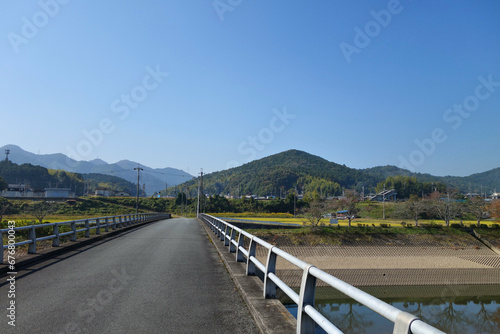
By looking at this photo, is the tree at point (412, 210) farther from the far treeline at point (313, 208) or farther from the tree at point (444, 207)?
the tree at point (444, 207)

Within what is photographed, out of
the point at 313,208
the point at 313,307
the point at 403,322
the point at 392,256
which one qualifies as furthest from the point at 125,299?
the point at 313,208

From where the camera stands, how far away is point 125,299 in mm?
5918

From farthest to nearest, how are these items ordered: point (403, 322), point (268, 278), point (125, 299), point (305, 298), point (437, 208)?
1. point (437, 208)
2. point (125, 299)
3. point (268, 278)
4. point (305, 298)
5. point (403, 322)

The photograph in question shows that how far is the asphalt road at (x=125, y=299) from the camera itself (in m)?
4.64

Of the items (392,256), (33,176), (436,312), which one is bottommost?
(436,312)

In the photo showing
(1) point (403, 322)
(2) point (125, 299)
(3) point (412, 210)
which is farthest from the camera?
(3) point (412, 210)

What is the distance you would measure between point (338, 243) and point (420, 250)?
35.4ft

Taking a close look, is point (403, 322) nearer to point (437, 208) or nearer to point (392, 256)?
point (392, 256)

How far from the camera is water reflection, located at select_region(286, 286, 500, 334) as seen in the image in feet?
71.5

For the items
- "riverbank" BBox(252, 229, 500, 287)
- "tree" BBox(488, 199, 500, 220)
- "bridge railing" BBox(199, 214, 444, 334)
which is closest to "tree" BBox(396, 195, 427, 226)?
"tree" BBox(488, 199, 500, 220)

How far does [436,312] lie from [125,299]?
27.8 metres

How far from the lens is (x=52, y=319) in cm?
483

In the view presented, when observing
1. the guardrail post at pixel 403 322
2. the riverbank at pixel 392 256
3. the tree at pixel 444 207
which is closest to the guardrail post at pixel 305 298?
the guardrail post at pixel 403 322

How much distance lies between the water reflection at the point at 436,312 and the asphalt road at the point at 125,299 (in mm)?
12573
